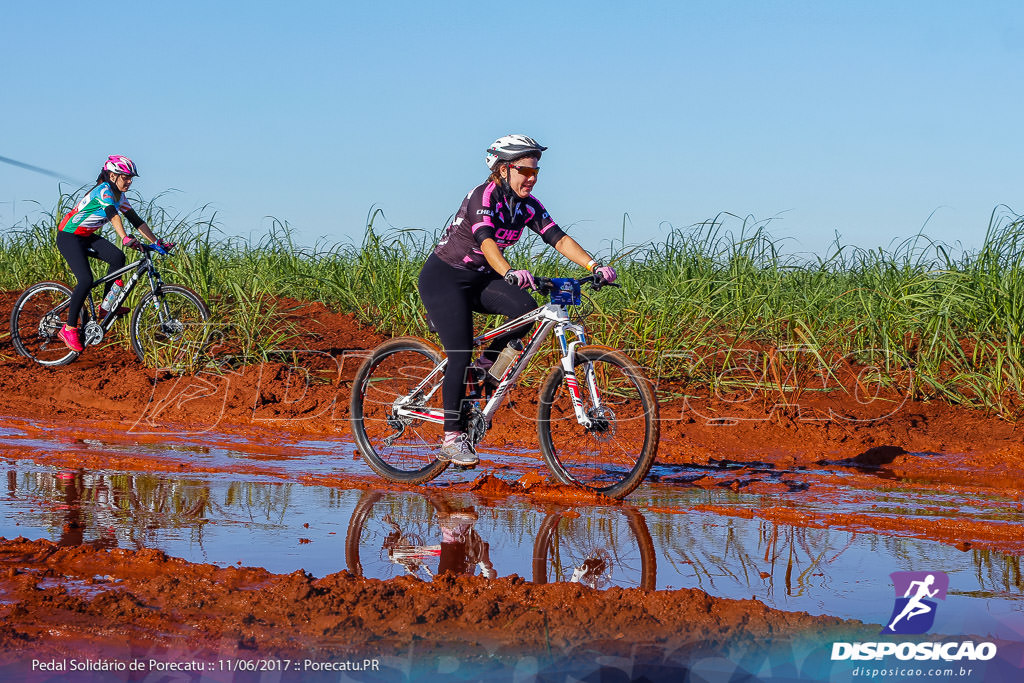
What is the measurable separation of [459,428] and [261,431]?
9.70 ft

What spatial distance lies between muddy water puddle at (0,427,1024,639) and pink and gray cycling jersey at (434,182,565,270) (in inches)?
55.4

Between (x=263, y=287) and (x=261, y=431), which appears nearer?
(x=261, y=431)

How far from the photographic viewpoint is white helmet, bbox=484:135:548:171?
6102 millimetres

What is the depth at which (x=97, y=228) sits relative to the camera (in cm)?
1184

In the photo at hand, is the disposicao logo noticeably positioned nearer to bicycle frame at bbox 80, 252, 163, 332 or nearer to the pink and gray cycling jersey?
the pink and gray cycling jersey

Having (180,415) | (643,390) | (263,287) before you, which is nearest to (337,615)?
(643,390)

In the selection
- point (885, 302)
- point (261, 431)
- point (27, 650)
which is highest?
point (885, 302)

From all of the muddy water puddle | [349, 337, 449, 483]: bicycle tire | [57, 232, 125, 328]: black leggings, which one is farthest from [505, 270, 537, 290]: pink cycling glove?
[57, 232, 125, 328]: black leggings

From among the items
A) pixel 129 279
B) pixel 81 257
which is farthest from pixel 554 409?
pixel 81 257

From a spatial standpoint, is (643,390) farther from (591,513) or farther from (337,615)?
(337,615)

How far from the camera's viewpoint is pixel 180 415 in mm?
9617

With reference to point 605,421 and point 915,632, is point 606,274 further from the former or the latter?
point 915,632

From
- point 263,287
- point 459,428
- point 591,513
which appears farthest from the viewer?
point 263,287

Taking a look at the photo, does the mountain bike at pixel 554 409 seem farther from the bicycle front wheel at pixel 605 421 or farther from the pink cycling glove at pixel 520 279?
the pink cycling glove at pixel 520 279
